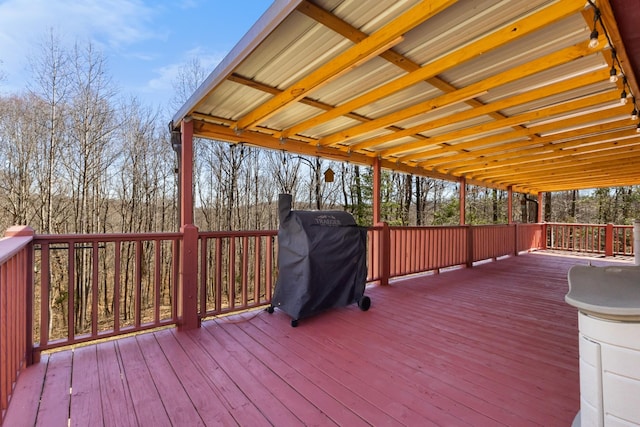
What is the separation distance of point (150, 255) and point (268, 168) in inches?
226

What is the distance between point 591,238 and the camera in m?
8.91

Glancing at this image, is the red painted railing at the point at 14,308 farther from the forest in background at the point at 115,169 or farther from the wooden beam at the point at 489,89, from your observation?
the forest in background at the point at 115,169

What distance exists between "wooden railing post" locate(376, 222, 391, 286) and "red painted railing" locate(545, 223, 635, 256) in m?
8.07

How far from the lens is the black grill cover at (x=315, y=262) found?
294cm

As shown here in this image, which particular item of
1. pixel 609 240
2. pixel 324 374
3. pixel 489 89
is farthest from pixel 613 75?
pixel 609 240

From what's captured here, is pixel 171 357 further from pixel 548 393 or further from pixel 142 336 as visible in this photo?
pixel 548 393

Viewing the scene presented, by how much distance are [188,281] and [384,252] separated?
2.89 meters

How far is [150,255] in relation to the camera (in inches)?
437

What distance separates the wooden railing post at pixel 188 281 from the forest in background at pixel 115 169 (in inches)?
108

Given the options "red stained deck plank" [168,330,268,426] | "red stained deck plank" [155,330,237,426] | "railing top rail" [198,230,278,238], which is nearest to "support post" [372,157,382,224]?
"railing top rail" [198,230,278,238]

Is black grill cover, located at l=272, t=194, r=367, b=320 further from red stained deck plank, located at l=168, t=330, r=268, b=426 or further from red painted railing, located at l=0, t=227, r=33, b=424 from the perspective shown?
red painted railing, located at l=0, t=227, r=33, b=424

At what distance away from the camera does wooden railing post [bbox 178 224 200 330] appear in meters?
2.78

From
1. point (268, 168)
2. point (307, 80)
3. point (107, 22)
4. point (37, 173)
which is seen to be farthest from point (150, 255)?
point (307, 80)

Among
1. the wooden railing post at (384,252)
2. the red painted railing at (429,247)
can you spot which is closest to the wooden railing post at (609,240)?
the red painted railing at (429,247)
